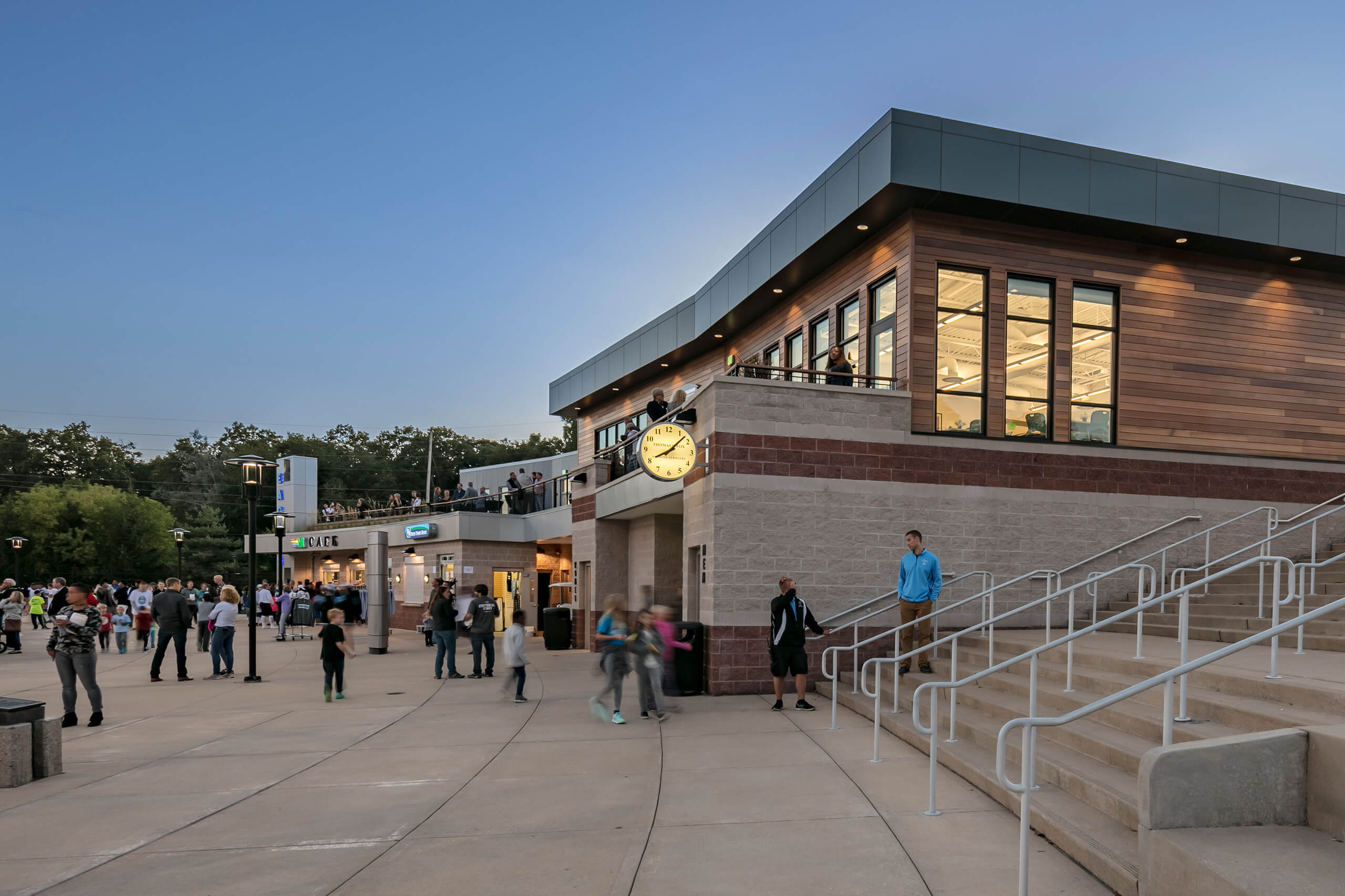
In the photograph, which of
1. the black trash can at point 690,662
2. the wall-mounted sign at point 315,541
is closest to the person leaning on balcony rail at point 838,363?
the black trash can at point 690,662

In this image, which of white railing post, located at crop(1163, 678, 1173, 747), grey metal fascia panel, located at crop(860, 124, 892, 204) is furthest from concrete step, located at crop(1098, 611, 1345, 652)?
grey metal fascia panel, located at crop(860, 124, 892, 204)

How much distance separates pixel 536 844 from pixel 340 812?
2.07 metres

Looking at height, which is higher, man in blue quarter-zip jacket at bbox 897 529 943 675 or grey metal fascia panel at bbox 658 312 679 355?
grey metal fascia panel at bbox 658 312 679 355

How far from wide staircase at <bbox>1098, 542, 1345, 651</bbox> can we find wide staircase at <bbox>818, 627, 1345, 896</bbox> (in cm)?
11

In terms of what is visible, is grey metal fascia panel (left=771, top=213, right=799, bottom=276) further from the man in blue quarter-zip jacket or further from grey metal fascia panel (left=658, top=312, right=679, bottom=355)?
the man in blue quarter-zip jacket

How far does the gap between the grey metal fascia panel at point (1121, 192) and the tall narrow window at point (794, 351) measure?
20.9 feet

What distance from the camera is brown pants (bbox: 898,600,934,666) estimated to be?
1195 cm

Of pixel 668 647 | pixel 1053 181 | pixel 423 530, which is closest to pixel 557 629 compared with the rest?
pixel 668 647

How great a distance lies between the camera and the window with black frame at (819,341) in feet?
58.6

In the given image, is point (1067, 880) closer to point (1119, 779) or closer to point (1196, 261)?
point (1119, 779)

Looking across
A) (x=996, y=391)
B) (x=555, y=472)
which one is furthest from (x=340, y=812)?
(x=555, y=472)

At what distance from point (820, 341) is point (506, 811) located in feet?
43.1

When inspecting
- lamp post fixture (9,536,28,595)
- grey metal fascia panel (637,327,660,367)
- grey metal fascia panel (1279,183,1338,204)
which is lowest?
lamp post fixture (9,536,28,595)

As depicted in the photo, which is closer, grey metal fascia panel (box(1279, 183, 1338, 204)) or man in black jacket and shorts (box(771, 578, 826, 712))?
man in black jacket and shorts (box(771, 578, 826, 712))
